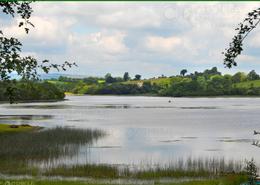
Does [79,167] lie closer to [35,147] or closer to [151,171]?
[151,171]

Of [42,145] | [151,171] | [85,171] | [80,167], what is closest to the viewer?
[151,171]

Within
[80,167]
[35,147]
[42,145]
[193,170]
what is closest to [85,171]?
[80,167]

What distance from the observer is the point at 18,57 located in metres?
10.2

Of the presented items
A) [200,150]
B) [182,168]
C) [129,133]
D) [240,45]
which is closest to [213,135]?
[129,133]

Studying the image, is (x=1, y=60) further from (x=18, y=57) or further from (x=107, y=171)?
(x=107, y=171)

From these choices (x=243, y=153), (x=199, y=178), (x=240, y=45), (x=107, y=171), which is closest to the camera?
(x=240, y=45)

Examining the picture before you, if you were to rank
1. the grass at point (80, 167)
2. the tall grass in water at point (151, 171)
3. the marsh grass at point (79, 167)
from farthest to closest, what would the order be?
the marsh grass at point (79, 167) → the grass at point (80, 167) → the tall grass in water at point (151, 171)

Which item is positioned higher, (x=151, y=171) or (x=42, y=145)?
(x=42, y=145)

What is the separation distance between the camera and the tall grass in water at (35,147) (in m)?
38.2

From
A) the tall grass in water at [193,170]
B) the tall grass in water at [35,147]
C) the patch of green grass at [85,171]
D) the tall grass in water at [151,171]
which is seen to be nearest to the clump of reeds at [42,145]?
the tall grass in water at [35,147]

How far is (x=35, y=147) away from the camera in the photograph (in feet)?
159

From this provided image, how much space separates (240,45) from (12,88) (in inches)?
229

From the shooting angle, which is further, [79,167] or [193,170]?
[79,167]

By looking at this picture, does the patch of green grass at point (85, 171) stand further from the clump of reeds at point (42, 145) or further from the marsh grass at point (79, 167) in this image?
the clump of reeds at point (42, 145)
